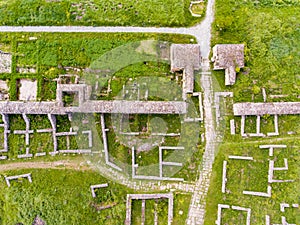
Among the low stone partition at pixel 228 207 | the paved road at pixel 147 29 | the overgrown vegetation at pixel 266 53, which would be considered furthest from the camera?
the paved road at pixel 147 29

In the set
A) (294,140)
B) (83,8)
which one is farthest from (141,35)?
(294,140)

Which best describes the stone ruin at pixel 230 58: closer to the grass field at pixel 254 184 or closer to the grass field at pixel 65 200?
the grass field at pixel 254 184

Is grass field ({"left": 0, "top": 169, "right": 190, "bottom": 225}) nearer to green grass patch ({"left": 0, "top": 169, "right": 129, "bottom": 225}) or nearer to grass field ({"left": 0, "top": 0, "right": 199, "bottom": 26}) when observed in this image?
green grass patch ({"left": 0, "top": 169, "right": 129, "bottom": 225})

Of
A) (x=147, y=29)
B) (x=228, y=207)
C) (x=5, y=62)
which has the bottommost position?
(x=228, y=207)

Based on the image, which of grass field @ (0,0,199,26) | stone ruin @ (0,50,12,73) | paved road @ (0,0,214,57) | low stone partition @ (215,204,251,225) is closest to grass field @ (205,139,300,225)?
low stone partition @ (215,204,251,225)

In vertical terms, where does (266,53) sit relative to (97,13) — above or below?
below

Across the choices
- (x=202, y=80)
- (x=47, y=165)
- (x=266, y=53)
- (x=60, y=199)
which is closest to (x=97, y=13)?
(x=202, y=80)

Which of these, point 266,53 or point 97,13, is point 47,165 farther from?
point 266,53

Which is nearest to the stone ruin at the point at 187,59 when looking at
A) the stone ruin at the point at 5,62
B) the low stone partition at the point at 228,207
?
the low stone partition at the point at 228,207

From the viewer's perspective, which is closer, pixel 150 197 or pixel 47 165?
pixel 150 197
